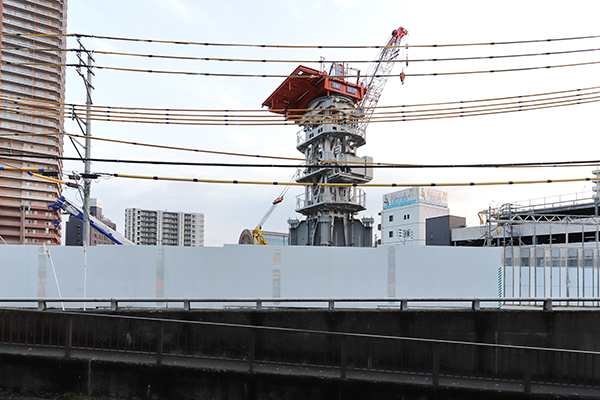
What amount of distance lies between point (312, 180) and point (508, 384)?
91.1 feet

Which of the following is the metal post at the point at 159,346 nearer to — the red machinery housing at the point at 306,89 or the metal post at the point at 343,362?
the metal post at the point at 343,362

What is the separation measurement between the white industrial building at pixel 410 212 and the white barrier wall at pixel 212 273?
65050 millimetres

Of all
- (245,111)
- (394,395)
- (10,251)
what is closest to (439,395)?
(394,395)

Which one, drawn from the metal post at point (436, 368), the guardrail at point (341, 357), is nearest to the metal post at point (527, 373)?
the guardrail at point (341, 357)

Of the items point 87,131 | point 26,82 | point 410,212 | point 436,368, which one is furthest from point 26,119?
point 436,368

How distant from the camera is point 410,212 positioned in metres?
80.9

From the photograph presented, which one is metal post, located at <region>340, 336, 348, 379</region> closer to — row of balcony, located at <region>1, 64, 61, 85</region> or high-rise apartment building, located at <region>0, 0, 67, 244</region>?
high-rise apartment building, located at <region>0, 0, 67, 244</region>

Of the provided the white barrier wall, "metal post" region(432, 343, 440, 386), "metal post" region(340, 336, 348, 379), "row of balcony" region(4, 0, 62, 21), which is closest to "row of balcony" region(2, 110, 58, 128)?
"row of balcony" region(4, 0, 62, 21)

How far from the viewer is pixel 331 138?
106 ft

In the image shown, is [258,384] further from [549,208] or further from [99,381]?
[549,208]

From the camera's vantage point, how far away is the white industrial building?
78.6m

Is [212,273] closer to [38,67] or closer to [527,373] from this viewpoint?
[527,373]

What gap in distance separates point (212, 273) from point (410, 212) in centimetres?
7292

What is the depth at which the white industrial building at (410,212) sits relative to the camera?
7862 centimetres
